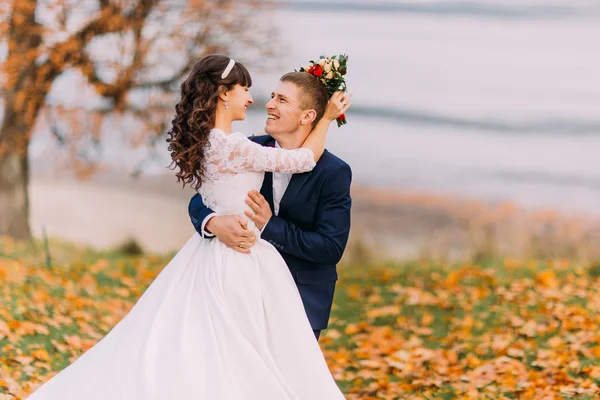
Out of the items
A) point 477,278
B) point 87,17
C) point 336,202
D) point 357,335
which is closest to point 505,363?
point 357,335

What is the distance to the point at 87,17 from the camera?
34.2ft

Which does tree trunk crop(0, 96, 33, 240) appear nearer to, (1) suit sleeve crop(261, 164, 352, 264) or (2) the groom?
(2) the groom

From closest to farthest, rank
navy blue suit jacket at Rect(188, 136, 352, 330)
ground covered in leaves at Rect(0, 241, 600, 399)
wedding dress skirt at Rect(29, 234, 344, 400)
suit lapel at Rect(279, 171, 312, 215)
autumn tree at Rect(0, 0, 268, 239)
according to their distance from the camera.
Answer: wedding dress skirt at Rect(29, 234, 344, 400) → navy blue suit jacket at Rect(188, 136, 352, 330) → suit lapel at Rect(279, 171, 312, 215) → ground covered in leaves at Rect(0, 241, 600, 399) → autumn tree at Rect(0, 0, 268, 239)

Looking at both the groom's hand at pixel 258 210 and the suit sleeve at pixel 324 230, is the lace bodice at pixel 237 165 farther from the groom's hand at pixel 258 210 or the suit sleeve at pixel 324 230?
the suit sleeve at pixel 324 230

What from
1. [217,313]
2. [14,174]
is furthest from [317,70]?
[14,174]

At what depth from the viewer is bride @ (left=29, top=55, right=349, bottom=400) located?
12.2 feet

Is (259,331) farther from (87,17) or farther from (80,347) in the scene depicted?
(87,17)

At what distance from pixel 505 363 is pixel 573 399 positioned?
1036mm

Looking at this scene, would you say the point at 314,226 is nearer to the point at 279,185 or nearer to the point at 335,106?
the point at 279,185

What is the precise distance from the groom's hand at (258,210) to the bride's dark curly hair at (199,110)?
272 mm

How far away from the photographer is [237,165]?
13.2 feet

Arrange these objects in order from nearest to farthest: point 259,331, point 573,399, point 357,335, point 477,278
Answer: point 259,331
point 573,399
point 357,335
point 477,278

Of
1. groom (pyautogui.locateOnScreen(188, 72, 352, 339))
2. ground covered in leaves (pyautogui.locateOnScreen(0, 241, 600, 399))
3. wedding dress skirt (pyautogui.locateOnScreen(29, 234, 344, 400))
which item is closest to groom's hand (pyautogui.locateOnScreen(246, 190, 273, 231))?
groom (pyautogui.locateOnScreen(188, 72, 352, 339))

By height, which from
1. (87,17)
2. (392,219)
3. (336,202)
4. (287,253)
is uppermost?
(87,17)
